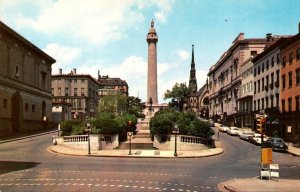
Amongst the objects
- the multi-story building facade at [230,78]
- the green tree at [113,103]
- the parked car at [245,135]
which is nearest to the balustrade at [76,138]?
the parked car at [245,135]

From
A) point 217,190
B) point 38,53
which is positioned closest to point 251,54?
point 38,53

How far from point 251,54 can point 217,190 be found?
69.8 m

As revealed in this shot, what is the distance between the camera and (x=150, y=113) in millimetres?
75062

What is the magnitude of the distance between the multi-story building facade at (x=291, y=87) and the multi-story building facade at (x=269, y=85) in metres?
A: 1.84

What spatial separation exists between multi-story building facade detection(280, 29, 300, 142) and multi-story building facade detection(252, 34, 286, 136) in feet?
6.03

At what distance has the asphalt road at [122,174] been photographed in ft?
70.8

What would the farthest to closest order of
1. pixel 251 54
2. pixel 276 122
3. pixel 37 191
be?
pixel 251 54 < pixel 276 122 < pixel 37 191

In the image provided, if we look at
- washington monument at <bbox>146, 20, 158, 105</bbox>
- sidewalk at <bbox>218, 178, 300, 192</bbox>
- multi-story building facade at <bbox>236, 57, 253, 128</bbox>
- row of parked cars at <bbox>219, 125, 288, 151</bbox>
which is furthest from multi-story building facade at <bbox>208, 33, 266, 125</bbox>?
sidewalk at <bbox>218, 178, 300, 192</bbox>

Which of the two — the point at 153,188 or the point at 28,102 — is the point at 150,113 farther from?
the point at 153,188

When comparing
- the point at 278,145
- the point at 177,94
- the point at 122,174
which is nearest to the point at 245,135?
the point at 278,145

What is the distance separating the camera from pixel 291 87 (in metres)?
58.6

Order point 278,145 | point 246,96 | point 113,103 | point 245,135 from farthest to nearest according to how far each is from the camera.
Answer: point 113,103 < point 246,96 < point 245,135 < point 278,145

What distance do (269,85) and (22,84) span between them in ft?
132

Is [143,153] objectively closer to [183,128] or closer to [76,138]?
[183,128]
